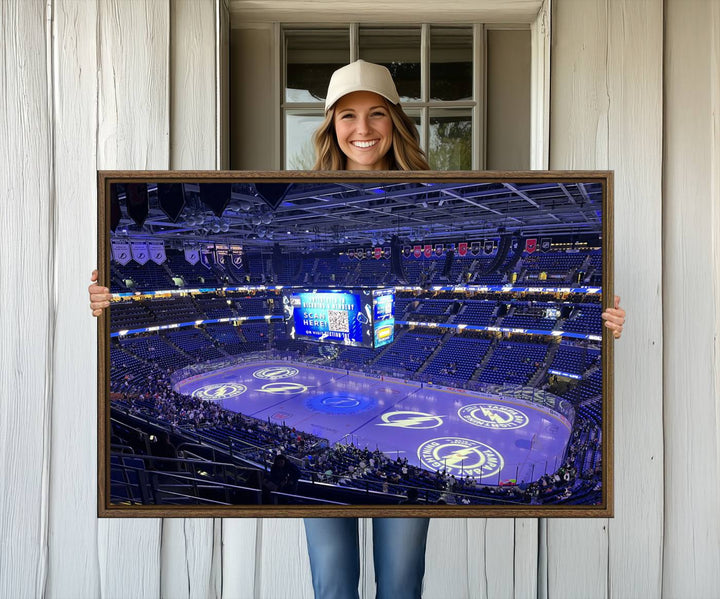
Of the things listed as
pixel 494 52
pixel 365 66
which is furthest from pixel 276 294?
pixel 494 52

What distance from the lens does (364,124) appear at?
1.62m

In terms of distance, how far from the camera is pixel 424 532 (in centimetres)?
155

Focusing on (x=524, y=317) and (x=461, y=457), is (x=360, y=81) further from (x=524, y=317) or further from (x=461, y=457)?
(x=461, y=457)

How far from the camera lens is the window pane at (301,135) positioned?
2164 mm

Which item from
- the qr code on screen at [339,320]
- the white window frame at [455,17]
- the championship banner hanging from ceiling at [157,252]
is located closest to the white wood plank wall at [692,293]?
the white window frame at [455,17]

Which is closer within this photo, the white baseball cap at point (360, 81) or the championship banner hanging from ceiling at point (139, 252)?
the championship banner hanging from ceiling at point (139, 252)

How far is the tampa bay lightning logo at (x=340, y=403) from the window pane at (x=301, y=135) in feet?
3.99

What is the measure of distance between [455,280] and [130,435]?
3.36 ft

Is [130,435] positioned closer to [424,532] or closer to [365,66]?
[424,532]

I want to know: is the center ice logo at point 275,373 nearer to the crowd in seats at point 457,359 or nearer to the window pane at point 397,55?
the crowd in seats at point 457,359

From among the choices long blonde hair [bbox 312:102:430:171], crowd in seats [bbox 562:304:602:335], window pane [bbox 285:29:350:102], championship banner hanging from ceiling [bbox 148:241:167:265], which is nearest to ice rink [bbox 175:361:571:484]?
crowd in seats [bbox 562:304:602:335]

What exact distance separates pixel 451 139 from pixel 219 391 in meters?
1.53

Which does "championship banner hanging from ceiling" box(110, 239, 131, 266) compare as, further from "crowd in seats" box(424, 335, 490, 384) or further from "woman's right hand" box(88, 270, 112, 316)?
"crowd in seats" box(424, 335, 490, 384)

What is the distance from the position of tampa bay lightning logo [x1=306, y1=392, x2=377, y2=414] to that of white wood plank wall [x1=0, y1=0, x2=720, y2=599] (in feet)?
3.56
